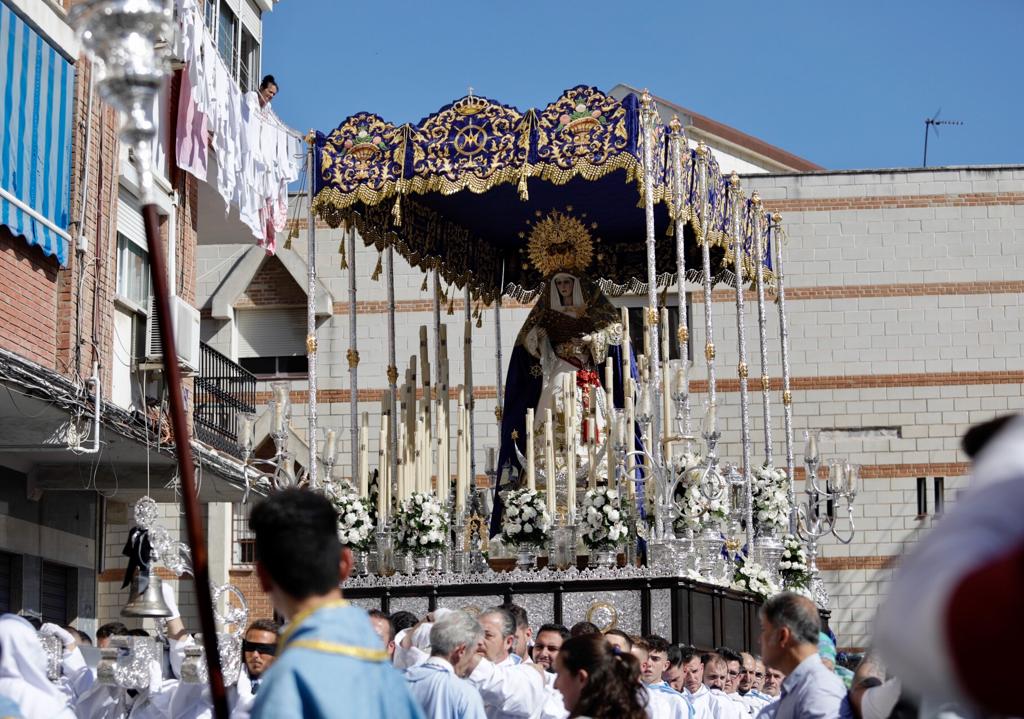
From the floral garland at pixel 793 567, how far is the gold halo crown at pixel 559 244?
12.8 feet

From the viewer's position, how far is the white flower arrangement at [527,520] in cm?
1448

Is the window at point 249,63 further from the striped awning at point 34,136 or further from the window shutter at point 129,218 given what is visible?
the striped awning at point 34,136

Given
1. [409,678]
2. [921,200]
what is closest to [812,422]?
[921,200]

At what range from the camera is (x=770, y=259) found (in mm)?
20031

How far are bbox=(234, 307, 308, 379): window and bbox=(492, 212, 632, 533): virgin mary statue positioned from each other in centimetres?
940

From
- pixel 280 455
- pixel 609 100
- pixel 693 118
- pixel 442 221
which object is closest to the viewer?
pixel 280 455

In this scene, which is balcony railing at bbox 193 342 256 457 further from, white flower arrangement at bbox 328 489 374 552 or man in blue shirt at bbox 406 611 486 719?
man in blue shirt at bbox 406 611 486 719

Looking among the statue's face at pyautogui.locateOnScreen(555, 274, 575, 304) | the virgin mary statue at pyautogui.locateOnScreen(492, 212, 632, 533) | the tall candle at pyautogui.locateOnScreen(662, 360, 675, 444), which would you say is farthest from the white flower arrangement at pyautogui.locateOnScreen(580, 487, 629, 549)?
the statue's face at pyautogui.locateOnScreen(555, 274, 575, 304)

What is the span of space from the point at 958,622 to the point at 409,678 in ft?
17.7

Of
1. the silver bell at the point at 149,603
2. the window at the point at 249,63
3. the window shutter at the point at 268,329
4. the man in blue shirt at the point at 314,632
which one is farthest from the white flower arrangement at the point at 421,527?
the window shutter at the point at 268,329

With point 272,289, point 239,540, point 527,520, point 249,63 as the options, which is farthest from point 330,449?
point 272,289

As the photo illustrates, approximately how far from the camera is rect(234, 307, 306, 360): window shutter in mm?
26094

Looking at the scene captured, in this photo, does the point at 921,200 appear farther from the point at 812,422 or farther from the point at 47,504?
the point at 47,504

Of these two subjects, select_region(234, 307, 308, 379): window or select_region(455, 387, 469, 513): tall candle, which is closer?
select_region(455, 387, 469, 513): tall candle
